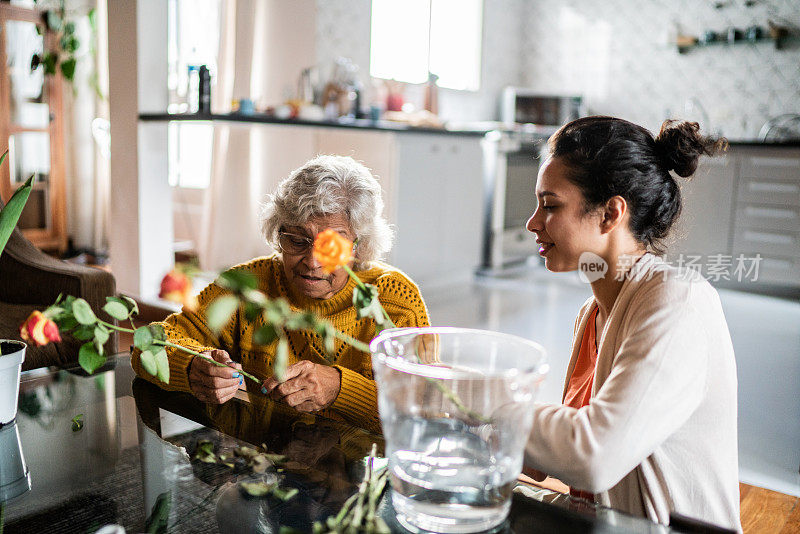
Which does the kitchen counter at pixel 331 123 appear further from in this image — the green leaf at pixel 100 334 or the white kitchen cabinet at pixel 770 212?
the green leaf at pixel 100 334

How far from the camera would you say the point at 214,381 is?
3.87 ft

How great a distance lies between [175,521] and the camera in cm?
81

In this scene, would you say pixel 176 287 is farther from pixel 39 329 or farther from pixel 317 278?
pixel 317 278

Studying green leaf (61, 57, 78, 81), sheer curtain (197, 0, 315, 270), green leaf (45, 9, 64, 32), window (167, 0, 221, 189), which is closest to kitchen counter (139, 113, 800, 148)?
sheer curtain (197, 0, 315, 270)

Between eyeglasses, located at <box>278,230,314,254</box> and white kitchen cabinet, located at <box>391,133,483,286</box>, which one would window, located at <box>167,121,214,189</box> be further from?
eyeglasses, located at <box>278,230,314,254</box>

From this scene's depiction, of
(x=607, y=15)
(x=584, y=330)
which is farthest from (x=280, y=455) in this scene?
(x=607, y=15)

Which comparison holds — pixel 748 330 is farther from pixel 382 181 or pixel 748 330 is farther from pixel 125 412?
pixel 125 412

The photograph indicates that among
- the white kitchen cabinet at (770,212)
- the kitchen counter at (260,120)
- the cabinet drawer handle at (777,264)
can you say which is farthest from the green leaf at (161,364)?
the cabinet drawer handle at (777,264)

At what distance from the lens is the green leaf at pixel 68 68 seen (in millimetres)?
4634

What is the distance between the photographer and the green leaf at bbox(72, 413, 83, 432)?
1124 millimetres

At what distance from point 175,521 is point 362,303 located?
33 centimetres

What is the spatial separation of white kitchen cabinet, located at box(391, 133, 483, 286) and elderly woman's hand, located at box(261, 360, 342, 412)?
324 cm

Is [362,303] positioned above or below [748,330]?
above

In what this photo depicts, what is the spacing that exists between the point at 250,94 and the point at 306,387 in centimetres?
381
